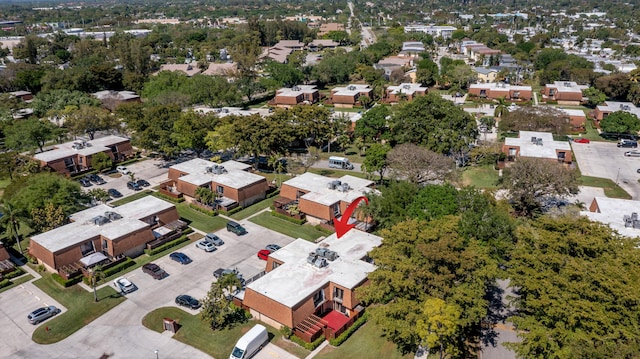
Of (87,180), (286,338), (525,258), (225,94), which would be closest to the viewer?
(525,258)

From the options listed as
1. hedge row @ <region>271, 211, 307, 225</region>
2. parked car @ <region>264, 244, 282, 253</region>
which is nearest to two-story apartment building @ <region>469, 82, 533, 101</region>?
hedge row @ <region>271, 211, 307, 225</region>

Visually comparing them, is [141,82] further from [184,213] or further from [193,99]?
[184,213]

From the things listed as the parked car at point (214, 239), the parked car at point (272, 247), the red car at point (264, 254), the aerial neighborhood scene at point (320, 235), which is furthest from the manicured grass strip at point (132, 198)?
the red car at point (264, 254)

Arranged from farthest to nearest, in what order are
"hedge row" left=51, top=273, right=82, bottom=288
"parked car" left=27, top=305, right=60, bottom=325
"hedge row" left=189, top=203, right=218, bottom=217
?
"hedge row" left=189, top=203, right=218, bottom=217 < "hedge row" left=51, top=273, right=82, bottom=288 < "parked car" left=27, top=305, right=60, bottom=325

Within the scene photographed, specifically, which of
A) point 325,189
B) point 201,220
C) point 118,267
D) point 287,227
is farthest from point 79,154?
point 325,189

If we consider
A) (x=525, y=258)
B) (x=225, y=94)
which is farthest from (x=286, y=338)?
(x=225, y=94)

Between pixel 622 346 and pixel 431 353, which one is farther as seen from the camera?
pixel 431 353

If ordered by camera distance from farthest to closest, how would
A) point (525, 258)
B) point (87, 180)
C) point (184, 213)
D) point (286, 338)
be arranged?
point (87, 180)
point (184, 213)
point (286, 338)
point (525, 258)

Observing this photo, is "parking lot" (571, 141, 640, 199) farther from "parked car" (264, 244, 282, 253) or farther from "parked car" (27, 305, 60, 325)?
"parked car" (27, 305, 60, 325)
